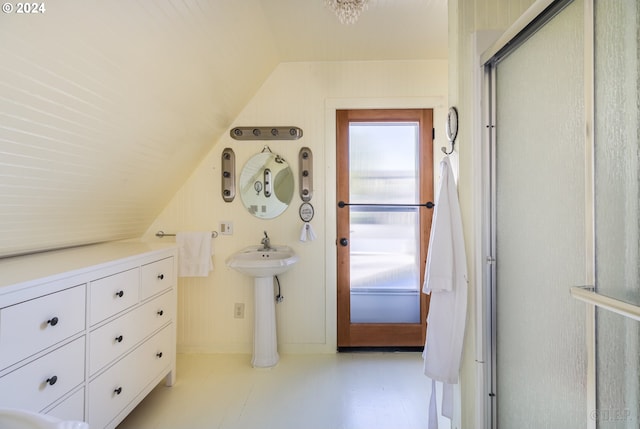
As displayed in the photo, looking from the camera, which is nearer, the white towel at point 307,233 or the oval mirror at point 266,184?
the white towel at point 307,233

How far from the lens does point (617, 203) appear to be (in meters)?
0.79

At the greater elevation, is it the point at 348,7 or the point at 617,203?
the point at 348,7

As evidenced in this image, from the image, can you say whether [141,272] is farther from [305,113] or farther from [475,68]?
[475,68]

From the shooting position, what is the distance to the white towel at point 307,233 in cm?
234

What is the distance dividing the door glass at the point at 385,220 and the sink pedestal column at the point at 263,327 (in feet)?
2.50

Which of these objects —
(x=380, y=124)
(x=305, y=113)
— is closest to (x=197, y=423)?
(x=305, y=113)

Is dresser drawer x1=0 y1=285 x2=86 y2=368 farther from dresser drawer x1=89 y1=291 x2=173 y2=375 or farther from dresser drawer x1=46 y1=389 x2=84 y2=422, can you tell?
dresser drawer x1=46 y1=389 x2=84 y2=422

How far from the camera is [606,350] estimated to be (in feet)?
2.66

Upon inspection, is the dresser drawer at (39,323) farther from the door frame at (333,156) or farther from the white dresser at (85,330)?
the door frame at (333,156)

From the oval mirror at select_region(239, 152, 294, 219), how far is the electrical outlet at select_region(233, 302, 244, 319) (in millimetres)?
792

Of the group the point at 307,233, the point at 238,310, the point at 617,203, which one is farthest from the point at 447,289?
the point at 238,310

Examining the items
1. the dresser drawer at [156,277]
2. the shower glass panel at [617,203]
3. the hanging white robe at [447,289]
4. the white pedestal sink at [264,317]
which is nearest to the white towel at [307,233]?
the white pedestal sink at [264,317]

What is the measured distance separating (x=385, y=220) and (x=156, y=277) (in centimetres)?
179

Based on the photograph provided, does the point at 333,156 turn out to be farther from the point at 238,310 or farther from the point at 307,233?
the point at 238,310
